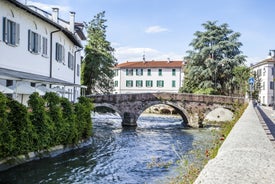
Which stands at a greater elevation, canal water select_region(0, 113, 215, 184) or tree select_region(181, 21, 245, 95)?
tree select_region(181, 21, 245, 95)

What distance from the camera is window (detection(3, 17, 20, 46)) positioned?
1461 cm

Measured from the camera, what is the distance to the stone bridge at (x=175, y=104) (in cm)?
3353

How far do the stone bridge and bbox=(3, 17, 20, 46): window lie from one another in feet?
57.8

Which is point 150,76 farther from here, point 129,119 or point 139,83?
point 129,119

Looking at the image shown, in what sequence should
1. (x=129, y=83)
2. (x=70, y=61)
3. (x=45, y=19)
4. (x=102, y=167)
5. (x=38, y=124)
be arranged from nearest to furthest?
(x=38, y=124)
(x=102, y=167)
(x=45, y=19)
(x=70, y=61)
(x=129, y=83)

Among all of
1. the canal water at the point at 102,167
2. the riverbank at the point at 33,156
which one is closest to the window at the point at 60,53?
the canal water at the point at 102,167

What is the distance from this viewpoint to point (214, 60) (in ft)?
147

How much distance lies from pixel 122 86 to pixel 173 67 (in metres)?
10.7

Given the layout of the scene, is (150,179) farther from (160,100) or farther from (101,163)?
(160,100)

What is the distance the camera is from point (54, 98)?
15516mm

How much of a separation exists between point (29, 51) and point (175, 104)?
2022 cm

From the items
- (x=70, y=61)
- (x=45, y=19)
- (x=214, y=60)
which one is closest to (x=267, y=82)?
(x=214, y=60)

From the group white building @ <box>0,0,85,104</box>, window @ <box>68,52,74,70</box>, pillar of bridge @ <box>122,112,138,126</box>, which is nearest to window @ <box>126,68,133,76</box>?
pillar of bridge @ <box>122,112,138,126</box>

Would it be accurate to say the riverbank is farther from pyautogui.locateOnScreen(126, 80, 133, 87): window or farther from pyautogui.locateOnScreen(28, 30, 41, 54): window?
pyautogui.locateOnScreen(126, 80, 133, 87): window
